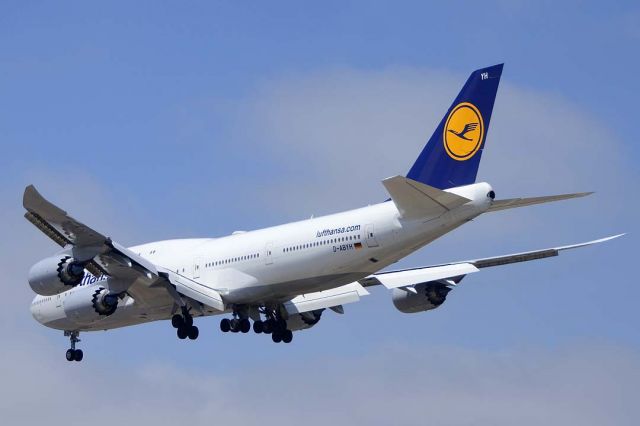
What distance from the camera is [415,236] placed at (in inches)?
1666

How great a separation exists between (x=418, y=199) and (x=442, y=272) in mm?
8398

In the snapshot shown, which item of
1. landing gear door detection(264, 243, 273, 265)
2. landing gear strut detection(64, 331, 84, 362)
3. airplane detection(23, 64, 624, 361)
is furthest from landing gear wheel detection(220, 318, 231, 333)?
landing gear strut detection(64, 331, 84, 362)

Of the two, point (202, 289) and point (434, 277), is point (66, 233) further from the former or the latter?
point (434, 277)

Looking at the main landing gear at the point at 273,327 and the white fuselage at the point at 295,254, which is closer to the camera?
the white fuselage at the point at 295,254

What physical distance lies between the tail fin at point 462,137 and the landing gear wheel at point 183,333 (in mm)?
9637

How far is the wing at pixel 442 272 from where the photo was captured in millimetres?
48562

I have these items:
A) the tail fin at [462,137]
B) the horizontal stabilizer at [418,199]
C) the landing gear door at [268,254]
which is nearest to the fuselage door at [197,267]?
the landing gear door at [268,254]

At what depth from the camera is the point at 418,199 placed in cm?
4150

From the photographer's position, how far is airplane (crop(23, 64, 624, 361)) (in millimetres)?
42344

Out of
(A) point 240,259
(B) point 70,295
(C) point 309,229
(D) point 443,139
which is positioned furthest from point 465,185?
(B) point 70,295

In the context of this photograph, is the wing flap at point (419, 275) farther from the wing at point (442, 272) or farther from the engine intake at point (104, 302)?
the engine intake at point (104, 302)

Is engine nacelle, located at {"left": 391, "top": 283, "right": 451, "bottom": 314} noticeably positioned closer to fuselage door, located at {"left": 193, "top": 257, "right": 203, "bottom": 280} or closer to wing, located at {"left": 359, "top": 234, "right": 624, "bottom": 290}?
wing, located at {"left": 359, "top": 234, "right": 624, "bottom": 290}

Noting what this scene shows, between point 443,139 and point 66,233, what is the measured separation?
12.1 m

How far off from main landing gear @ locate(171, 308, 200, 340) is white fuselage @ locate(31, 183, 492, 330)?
26.1 inches
